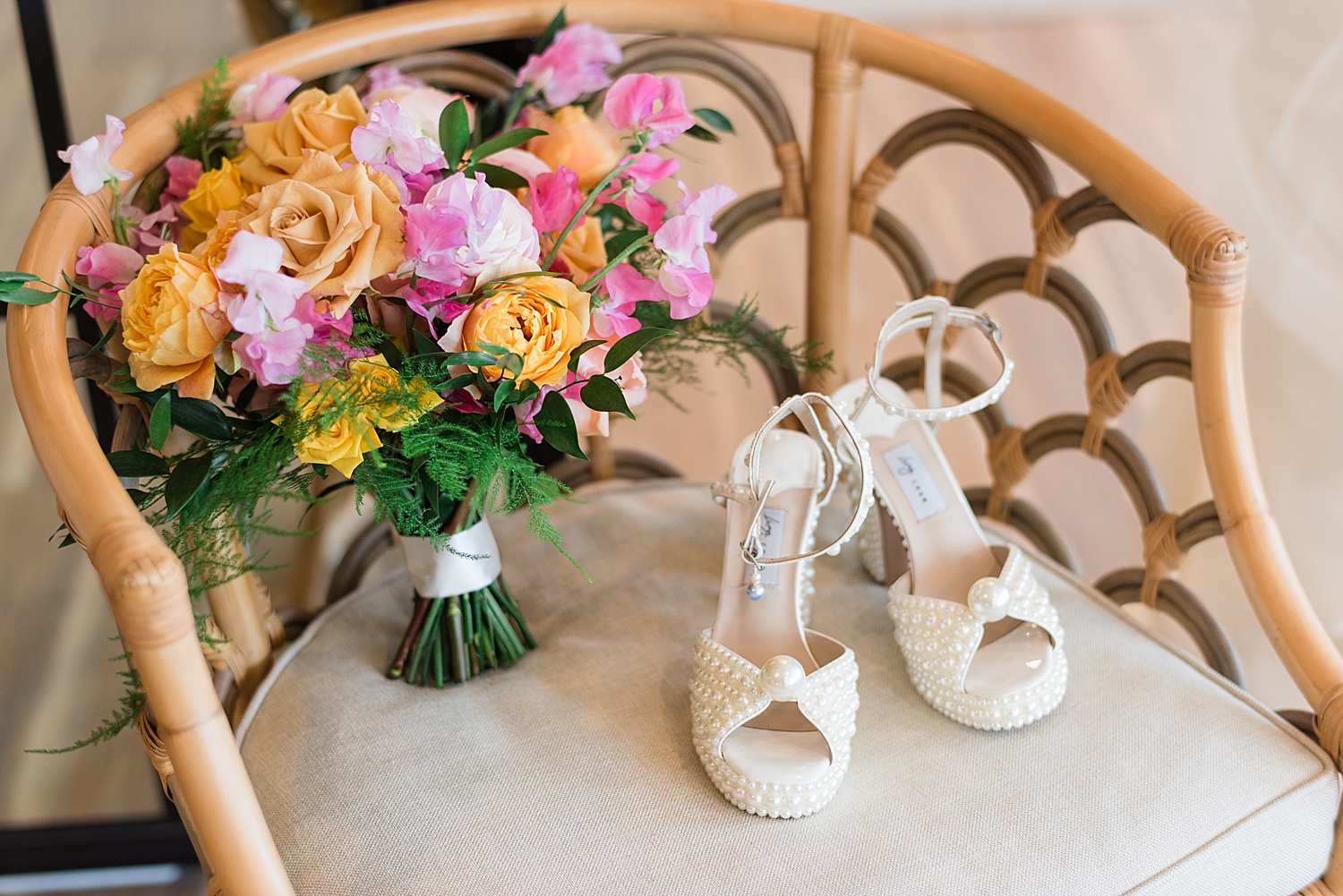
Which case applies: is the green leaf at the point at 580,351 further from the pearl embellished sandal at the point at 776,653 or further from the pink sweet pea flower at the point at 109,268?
the pink sweet pea flower at the point at 109,268

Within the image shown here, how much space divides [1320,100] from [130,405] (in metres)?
1.08

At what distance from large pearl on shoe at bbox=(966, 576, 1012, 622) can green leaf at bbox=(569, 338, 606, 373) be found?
→ 1.16ft

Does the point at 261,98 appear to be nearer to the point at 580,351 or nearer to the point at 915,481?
the point at 580,351

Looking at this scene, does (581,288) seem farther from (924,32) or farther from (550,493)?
(924,32)

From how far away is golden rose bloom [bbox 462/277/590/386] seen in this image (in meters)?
0.55

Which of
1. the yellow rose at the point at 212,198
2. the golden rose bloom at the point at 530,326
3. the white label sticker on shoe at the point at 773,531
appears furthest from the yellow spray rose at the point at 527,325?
the white label sticker on shoe at the point at 773,531

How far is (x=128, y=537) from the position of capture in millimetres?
501

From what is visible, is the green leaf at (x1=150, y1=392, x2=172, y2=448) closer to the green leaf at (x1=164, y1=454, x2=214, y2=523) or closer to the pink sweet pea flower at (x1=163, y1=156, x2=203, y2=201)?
the green leaf at (x1=164, y1=454, x2=214, y2=523)

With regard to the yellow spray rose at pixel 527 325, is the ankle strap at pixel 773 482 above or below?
below

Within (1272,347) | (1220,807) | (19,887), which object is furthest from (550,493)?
(19,887)

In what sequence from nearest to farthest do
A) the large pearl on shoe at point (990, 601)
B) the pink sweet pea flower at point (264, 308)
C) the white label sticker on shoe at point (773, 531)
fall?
the pink sweet pea flower at point (264, 308)
the large pearl on shoe at point (990, 601)
the white label sticker on shoe at point (773, 531)

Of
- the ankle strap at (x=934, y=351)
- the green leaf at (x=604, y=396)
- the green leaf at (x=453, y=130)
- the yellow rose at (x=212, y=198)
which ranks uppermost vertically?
the green leaf at (x=453, y=130)

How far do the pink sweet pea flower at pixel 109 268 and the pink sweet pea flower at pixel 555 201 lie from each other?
10.3 inches

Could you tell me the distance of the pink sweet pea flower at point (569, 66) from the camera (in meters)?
0.78
